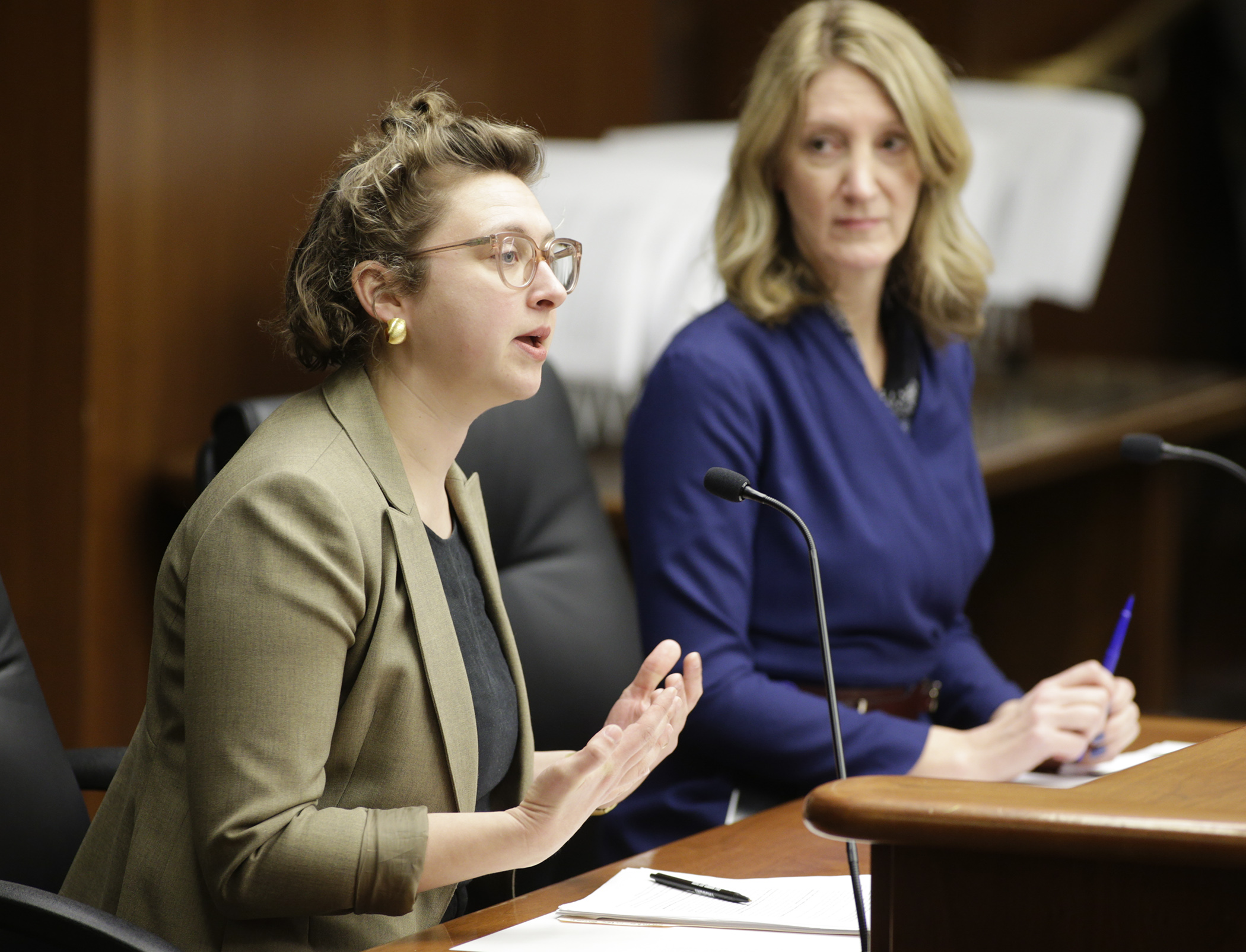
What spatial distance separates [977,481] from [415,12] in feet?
4.67

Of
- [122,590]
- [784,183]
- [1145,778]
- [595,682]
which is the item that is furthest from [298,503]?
[122,590]

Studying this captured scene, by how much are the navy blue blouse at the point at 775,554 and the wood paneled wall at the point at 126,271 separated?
3.18ft

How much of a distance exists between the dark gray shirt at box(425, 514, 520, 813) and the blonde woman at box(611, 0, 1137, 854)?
33 centimetres

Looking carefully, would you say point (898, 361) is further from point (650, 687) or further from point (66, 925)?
point (66, 925)

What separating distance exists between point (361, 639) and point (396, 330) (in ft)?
0.81

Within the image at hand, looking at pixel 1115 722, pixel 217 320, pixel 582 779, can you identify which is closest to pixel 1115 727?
pixel 1115 722

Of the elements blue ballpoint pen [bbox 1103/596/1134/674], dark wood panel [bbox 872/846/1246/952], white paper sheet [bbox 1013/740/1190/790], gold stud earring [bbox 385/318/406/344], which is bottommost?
white paper sheet [bbox 1013/740/1190/790]

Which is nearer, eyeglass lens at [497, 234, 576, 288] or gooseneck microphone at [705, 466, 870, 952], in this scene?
gooseneck microphone at [705, 466, 870, 952]

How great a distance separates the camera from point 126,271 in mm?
2242

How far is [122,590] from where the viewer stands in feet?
7.52

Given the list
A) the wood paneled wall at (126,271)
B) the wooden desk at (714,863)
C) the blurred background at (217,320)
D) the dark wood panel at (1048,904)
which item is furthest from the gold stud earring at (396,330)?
the wood paneled wall at (126,271)

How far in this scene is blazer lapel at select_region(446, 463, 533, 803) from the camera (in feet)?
4.30

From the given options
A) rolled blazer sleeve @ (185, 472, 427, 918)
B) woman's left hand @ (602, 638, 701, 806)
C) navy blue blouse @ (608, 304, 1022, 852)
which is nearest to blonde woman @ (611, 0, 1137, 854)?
navy blue blouse @ (608, 304, 1022, 852)

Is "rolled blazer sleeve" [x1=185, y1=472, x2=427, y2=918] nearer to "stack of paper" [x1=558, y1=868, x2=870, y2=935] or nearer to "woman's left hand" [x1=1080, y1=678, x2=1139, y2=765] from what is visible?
"stack of paper" [x1=558, y1=868, x2=870, y2=935]
